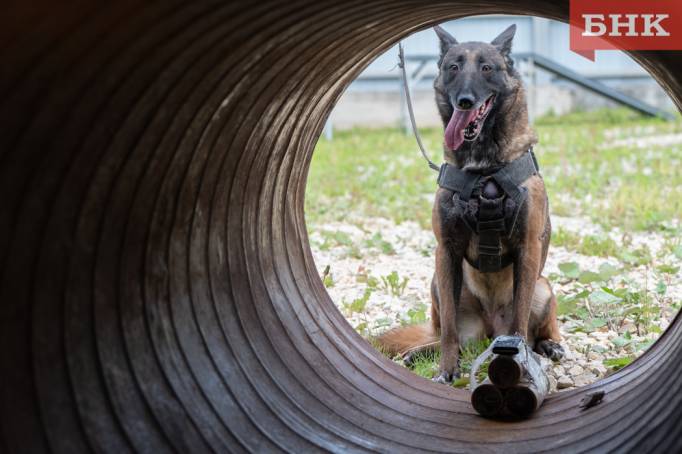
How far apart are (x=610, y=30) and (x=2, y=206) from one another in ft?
6.14

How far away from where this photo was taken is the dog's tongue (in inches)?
188

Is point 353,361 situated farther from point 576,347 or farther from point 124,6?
point 124,6

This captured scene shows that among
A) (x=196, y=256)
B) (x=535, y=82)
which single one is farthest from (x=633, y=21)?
(x=535, y=82)

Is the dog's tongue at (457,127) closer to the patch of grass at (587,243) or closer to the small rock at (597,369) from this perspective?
the small rock at (597,369)

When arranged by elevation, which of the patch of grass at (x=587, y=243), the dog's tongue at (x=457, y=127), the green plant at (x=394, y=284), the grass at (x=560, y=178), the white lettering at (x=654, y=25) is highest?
the grass at (x=560, y=178)

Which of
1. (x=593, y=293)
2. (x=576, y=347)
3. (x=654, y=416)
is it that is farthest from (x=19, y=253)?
(x=593, y=293)

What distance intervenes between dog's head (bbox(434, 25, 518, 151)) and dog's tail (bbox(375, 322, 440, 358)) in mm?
1131

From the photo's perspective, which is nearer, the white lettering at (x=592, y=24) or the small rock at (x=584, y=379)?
the white lettering at (x=592, y=24)

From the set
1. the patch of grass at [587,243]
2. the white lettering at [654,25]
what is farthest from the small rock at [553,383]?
the patch of grass at [587,243]

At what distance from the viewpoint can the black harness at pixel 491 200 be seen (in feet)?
14.9

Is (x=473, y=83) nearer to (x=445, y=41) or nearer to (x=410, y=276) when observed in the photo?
(x=445, y=41)

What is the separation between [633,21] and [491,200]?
2007 mm

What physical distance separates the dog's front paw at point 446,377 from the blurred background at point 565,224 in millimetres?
117

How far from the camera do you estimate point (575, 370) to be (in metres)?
→ 4.73
